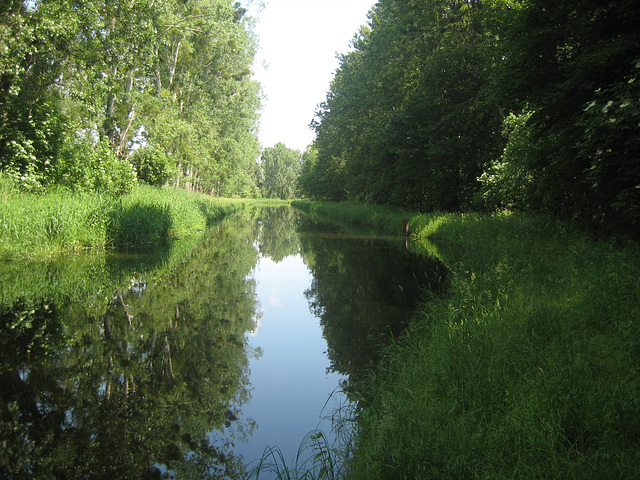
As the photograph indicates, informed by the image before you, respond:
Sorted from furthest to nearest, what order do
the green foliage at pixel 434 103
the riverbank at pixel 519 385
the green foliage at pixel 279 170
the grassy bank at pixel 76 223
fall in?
1. the green foliage at pixel 279 170
2. the green foliage at pixel 434 103
3. the grassy bank at pixel 76 223
4. the riverbank at pixel 519 385

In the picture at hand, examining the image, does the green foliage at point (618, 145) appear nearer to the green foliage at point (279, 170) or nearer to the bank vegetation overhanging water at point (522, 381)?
the bank vegetation overhanging water at point (522, 381)

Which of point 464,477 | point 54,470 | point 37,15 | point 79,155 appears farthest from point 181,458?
point 79,155

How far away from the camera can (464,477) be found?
2.51 metres

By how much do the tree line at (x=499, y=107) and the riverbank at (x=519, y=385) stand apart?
221 centimetres

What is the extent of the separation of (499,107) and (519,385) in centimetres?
1606

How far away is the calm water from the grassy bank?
101 cm

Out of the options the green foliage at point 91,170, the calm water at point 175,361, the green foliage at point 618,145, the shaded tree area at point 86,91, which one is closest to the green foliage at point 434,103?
the green foliage at point 618,145

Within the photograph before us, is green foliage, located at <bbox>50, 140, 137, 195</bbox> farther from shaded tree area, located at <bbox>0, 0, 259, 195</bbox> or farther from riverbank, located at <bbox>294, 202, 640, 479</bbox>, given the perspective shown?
riverbank, located at <bbox>294, 202, 640, 479</bbox>

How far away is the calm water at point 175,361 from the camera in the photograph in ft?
10.6

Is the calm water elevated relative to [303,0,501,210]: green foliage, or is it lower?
lower

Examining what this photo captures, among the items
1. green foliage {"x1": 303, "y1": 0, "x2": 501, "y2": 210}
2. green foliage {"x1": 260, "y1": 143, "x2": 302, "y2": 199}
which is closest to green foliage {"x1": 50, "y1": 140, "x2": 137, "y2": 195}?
green foliage {"x1": 303, "y1": 0, "x2": 501, "y2": 210}

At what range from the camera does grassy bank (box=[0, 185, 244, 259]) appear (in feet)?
33.1

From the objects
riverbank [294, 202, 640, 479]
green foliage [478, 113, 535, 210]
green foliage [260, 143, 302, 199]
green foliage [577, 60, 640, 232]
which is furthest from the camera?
green foliage [260, 143, 302, 199]

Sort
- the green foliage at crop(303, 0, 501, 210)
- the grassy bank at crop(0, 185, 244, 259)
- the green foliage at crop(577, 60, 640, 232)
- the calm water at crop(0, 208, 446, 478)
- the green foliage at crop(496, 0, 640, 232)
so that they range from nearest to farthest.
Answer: the calm water at crop(0, 208, 446, 478), the green foliage at crop(577, 60, 640, 232), the green foliage at crop(496, 0, 640, 232), the grassy bank at crop(0, 185, 244, 259), the green foliage at crop(303, 0, 501, 210)
